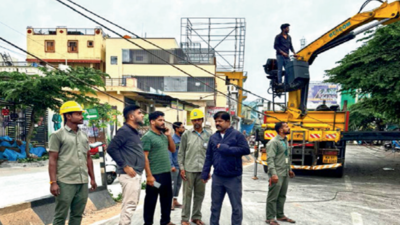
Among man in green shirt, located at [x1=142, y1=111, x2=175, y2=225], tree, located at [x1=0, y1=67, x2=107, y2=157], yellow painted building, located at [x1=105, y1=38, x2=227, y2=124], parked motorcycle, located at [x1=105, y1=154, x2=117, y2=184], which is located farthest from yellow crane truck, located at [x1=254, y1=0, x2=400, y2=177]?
yellow painted building, located at [x1=105, y1=38, x2=227, y2=124]

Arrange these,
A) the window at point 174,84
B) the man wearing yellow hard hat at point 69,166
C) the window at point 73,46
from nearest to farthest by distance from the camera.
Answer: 1. the man wearing yellow hard hat at point 69,166
2. the window at point 174,84
3. the window at point 73,46

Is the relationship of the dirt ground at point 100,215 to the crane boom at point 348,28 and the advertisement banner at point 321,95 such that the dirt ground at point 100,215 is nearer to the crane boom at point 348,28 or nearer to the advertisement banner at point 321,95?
the crane boom at point 348,28

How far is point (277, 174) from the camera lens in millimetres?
5562

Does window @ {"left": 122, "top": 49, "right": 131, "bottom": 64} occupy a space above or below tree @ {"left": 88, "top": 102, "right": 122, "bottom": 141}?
above

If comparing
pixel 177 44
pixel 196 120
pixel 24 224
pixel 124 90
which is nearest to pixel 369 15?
pixel 196 120

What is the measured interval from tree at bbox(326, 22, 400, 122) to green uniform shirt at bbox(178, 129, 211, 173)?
7.79m

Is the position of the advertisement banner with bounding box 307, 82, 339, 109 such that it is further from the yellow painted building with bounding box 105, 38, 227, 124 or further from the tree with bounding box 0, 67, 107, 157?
the tree with bounding box 0, 67, 107, 157

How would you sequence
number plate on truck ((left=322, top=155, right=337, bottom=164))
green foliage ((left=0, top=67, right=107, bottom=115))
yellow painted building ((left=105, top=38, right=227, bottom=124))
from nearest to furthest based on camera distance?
number plate on truck ((left=322, top=155, right=337, bottom=164)) → green foliage ((left=0, top=67, right=107, bottom=115)) → yellow painted building ((left=105, top=38, right=227, bottom=124))

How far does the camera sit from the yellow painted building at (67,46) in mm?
38750

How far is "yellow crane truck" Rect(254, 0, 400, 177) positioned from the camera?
10.5 metres

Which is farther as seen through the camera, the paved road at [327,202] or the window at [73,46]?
the window at [73,46]

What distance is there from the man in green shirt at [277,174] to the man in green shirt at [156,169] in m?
1.64

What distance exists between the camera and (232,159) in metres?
4.68

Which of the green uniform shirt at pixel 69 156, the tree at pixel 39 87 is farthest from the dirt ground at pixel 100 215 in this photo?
the tree at pixel 39 87
